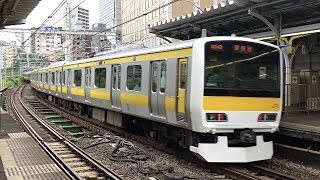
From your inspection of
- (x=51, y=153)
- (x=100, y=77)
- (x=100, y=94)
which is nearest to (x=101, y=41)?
(x=100, y=77)

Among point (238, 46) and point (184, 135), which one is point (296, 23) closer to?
point (238, 46)

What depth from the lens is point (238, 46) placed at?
29.1 feet

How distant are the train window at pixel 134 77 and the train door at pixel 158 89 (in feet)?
2.96

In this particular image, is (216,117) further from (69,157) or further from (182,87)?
(69,157)

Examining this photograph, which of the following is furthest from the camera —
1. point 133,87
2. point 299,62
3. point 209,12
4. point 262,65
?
point 299,62

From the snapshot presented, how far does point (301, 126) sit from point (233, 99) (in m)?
2.06

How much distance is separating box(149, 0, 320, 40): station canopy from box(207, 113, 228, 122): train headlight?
3.83 m

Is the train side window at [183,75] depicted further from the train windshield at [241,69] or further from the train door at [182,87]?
the train windshield at [241,69]

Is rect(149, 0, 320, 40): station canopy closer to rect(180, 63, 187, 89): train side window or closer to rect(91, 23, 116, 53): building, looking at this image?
rect(180, 63, 187, 89): train side window

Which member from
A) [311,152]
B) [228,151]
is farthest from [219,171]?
[311,152]

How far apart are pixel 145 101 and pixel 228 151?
3075 millimetres

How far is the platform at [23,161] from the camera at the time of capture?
762 cm

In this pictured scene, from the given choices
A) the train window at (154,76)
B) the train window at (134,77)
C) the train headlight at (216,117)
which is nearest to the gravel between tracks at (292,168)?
the train headlight at (216,117)

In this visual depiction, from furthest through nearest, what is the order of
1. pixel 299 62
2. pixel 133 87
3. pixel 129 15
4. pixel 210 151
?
pixel 129 15 < pixel 299 62 < pixel 133 87 < pixel 210 151
